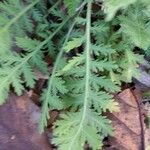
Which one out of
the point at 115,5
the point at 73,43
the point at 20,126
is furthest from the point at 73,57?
the point at 115,5

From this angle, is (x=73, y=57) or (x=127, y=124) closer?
(x=73, y=57)

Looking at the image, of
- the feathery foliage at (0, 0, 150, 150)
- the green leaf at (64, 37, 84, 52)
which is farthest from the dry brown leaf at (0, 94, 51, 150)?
the green leaf at (64, 37, 84, 52)

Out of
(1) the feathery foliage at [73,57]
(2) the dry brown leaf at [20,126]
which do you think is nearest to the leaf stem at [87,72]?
(1) the feathery foliage at [73,57]

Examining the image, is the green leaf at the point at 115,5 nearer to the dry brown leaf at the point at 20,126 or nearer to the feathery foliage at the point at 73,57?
the feathery foliage at the point at 73,57

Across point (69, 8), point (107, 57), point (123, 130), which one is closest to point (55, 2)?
point (69, 8)

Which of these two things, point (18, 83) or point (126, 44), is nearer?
point (18, 83)

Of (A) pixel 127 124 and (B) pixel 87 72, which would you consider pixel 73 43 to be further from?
(A) pixel 127 124

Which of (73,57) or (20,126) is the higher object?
(73,57)

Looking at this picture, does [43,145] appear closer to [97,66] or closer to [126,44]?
[97,66]
